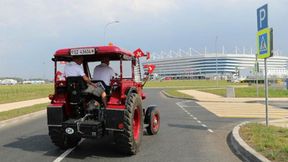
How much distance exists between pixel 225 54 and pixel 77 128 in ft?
572

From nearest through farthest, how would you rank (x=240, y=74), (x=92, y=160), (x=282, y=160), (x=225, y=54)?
(x=282, y=160)
(x=92, y=160)
(x=240, y=74)
(x=225, y=54)

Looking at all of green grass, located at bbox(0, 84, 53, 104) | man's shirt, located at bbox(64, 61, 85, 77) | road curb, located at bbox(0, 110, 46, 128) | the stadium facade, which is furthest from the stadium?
man's shirt, located at bbox(64, 61, 85, 77)

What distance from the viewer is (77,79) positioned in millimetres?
7777

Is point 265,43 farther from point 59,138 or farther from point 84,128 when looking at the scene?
point 59,138

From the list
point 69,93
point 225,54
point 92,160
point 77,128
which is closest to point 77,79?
point 69,93

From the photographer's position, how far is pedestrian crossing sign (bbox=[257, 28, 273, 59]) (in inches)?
431

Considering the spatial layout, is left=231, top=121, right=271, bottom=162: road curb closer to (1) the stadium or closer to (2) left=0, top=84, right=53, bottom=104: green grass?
(2) left=0, top=84, right=53, bottom=104: green grass

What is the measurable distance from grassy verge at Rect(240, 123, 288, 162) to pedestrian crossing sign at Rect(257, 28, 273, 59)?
223 cm

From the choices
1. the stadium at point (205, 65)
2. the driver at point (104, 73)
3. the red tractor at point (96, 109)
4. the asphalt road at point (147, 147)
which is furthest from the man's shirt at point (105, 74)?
the stadium at point (205, 65)

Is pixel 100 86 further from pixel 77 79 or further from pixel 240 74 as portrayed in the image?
pixel 240 74

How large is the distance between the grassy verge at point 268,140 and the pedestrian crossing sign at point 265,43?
223 cm

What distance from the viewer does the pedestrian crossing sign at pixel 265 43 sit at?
35.9 feet

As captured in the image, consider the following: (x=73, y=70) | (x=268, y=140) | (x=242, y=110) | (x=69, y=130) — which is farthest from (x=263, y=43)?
(x=242, y=110)

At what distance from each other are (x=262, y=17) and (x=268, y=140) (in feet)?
14.1
